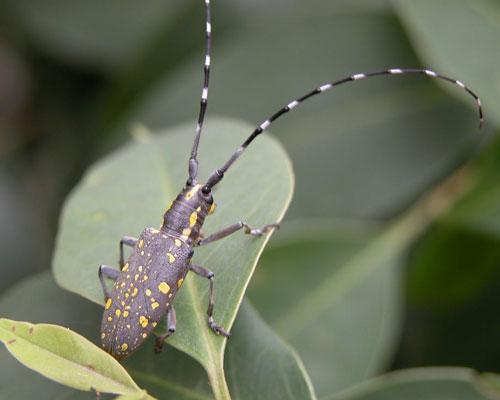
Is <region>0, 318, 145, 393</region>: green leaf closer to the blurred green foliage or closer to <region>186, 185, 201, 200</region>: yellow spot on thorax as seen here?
the blurred green foliage

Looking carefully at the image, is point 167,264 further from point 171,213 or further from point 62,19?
point 62,19

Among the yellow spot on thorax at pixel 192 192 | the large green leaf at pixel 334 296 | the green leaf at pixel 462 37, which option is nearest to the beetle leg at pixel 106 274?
the yellow spot on thorax at pixel 192 192

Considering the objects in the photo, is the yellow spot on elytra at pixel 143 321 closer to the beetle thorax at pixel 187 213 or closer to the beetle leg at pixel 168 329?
the beetle leg at pixel 168 329

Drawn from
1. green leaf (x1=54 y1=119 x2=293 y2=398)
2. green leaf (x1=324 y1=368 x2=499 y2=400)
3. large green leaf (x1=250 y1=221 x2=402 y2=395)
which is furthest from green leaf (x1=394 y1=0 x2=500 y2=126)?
green leaf (x1=324 y1=368 x2=499 y2=400)

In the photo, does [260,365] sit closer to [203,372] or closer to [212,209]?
[203,372]

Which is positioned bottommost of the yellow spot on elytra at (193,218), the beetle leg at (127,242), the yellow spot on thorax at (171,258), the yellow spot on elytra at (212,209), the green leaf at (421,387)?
the green leaf at (421,387)

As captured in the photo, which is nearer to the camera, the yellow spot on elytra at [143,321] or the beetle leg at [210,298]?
the beetle leg at [210,298]

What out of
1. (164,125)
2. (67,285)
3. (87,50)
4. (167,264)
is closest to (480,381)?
(167,264)

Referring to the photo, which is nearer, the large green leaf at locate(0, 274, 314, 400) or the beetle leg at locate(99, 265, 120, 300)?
the large green leaf at locate(0, 274, 314, 400)
